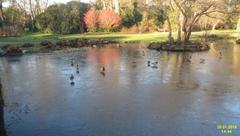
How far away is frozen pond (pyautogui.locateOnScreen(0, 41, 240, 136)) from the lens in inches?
351

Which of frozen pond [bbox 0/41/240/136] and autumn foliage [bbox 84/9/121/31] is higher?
autumn foliage [bbox 84/9/121/31]

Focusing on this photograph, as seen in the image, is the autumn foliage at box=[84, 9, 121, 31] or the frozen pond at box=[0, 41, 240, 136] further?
the autumn foliage at box=[84, 9, 121, 31]

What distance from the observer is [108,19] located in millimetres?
50844

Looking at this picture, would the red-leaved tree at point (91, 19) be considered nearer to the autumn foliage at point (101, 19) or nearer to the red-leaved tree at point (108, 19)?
the autumn foliage at point (101, 19)

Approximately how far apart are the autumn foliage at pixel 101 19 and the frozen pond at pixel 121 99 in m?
31.6

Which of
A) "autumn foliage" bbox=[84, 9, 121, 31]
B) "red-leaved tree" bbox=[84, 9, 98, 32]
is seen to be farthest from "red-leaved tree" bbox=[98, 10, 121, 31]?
"red-leaved tree" bbox=[84, 9, 98, 32]

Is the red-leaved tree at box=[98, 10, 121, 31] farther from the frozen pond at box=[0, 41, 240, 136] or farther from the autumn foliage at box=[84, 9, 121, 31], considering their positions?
the frozen pond at box=[0, 41, 240, 136]

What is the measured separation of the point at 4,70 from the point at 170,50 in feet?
47.8

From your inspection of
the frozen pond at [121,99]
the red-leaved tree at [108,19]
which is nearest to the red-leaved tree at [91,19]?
the red-leaved tree at [108,19]

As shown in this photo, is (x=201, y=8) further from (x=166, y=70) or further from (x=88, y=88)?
(x=88, y=88)

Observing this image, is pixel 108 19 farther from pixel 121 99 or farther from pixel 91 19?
pixel 121 99

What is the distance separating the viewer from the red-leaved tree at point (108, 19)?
50.8 m

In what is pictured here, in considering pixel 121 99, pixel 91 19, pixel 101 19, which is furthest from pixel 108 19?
pixel 121 99

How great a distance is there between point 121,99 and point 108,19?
40.2 meters
